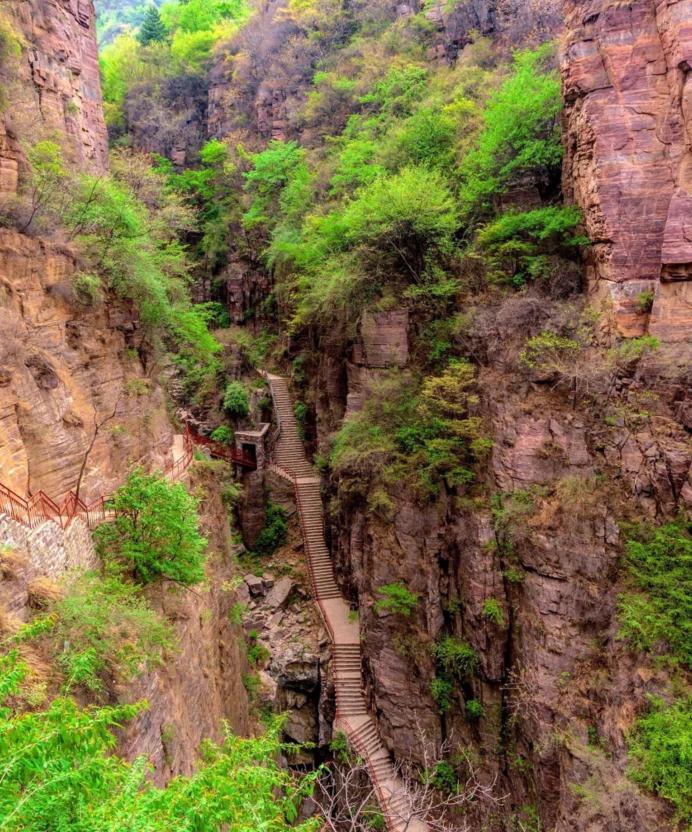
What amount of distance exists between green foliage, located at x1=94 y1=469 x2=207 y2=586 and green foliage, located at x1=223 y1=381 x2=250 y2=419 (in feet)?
52.6

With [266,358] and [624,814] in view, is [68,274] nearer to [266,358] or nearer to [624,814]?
[624,814]

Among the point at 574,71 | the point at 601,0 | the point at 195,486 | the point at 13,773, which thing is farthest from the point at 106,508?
the point at 601,0

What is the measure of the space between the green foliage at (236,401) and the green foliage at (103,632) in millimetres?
17719

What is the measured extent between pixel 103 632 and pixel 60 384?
5591 millimetres

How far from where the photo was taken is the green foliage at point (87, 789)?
3430 mm

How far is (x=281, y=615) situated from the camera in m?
20.9

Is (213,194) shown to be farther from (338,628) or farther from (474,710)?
(474,710)

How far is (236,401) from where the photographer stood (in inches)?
1047

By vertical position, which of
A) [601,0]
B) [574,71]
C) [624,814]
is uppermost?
[601,0]

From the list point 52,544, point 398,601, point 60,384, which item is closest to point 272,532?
point 398,601

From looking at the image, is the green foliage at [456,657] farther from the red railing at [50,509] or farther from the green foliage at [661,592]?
the red railing at [50,509]

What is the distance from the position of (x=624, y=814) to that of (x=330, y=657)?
36.3 ft

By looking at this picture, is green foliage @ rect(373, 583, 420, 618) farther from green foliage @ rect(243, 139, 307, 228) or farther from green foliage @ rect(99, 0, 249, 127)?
green foliage @ rect(99, 0, 249, 127)

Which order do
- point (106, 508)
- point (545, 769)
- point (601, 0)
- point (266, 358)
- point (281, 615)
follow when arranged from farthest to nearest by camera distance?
point (266, 358) → point (281, 615) → point (601, 0) → point (545, 769) → point (106, 508)
